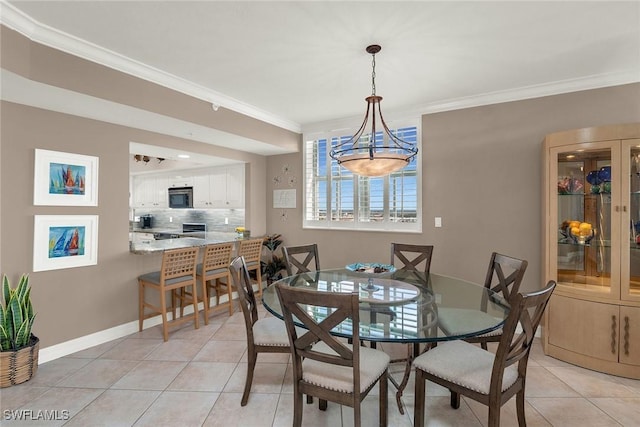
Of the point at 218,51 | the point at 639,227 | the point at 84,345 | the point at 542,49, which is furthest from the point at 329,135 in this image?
the point at 84,345

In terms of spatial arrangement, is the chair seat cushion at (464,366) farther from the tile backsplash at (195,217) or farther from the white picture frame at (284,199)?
the tile backsplash at (195,217)

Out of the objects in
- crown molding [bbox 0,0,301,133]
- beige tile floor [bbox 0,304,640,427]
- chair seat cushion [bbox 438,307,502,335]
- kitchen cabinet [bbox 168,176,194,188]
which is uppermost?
crown molding [bbox 0,0,301,133]

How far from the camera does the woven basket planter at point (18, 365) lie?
227 centimetres

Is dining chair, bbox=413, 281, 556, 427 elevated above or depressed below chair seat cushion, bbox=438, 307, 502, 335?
below

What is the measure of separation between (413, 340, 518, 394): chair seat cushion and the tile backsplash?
411 centimetres

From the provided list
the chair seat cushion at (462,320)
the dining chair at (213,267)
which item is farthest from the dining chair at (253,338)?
the dining chair at (213,267)

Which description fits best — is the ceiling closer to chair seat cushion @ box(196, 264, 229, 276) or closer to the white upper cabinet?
the white upper cabinet

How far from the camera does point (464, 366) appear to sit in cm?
172

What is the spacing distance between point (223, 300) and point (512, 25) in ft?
14.2

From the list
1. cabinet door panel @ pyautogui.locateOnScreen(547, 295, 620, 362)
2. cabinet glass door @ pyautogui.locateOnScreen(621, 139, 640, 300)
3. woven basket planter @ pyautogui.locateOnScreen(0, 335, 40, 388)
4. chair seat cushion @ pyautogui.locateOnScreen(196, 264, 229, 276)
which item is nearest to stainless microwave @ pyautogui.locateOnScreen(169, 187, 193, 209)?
chair seat cushion @ pyautogui.locateOnScreen(196, 264, 229, 276)

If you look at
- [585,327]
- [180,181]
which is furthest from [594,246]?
[180,181]

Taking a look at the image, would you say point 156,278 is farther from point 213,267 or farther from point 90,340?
point 90,340

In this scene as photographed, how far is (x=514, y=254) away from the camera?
3320 mm

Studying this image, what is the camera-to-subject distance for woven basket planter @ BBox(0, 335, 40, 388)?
7.44ft
